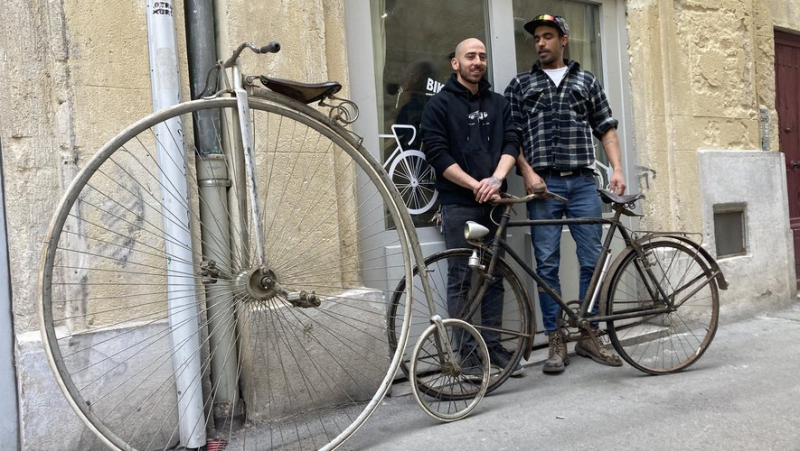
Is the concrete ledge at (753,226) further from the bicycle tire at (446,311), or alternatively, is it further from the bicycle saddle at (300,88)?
the bicycle saddle at (300,88)

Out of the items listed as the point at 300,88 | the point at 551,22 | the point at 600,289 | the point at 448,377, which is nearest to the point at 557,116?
the point at 551,22

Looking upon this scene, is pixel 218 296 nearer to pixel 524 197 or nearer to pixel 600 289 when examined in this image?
pixel 524 197

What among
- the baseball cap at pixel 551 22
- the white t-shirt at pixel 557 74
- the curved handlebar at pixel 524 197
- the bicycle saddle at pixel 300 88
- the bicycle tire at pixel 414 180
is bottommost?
the curved handlebar at pixel 524 197

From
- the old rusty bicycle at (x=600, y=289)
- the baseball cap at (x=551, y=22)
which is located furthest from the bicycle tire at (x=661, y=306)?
the baseball cap at (x=551, y=22)

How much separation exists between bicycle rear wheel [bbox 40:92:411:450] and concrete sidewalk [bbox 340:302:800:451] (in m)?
0.36

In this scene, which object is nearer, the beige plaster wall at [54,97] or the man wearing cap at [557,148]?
the beige plaster wall at [54,97]

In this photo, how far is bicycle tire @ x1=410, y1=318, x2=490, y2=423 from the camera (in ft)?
9.31

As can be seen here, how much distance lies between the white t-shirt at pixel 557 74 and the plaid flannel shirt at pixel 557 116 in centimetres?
2

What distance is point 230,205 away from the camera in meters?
2.99

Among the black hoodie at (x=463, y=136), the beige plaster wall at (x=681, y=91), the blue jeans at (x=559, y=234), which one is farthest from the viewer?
the beige plaster wall at (x=681, y=91)

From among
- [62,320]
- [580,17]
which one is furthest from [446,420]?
[580,17]

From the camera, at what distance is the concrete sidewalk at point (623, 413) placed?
271cm

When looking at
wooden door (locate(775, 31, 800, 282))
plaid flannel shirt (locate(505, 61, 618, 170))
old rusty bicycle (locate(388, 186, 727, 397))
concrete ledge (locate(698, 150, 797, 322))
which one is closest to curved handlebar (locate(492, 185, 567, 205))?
old rusty bicycle (locate(388, 186, 727, 397))

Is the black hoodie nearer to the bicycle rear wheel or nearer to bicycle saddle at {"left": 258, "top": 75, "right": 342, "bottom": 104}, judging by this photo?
the bicycle rear wheel
